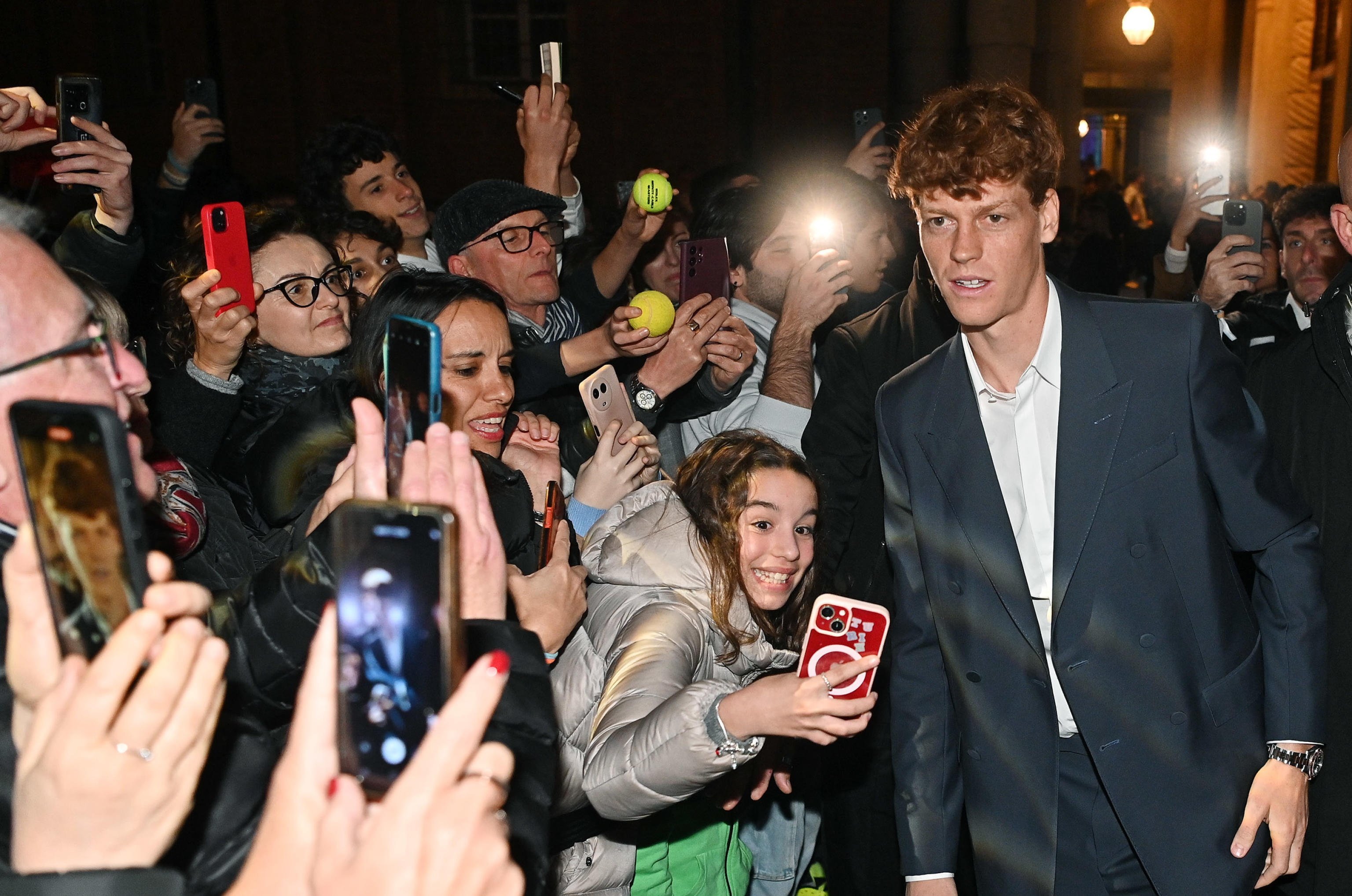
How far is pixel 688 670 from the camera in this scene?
7.89 ft

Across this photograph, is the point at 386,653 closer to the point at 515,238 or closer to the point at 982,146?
the point at 982,146

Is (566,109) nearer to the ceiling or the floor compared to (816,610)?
nearer to the ceiling

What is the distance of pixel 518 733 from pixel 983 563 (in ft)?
3.96

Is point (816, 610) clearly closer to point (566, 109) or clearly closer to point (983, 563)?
point (983, 563)

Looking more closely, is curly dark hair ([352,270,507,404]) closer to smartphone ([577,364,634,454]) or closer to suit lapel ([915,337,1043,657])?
smartphone ([577,364,634,454])

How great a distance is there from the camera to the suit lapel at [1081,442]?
7.32 feet

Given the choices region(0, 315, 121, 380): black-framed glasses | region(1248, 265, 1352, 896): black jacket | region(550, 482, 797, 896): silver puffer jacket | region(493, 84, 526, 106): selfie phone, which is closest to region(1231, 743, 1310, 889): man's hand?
region(1248, 265, 1352, 896): black jacket

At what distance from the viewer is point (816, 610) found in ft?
7.59

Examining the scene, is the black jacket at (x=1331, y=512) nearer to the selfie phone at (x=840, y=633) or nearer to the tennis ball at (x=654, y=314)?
the selfie phone at (x=840, y=633)

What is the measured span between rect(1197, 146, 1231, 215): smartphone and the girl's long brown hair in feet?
9.29

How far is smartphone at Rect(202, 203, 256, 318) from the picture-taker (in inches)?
122

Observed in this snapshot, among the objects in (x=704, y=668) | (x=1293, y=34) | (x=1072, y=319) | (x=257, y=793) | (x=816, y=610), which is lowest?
(x=704, y=668)

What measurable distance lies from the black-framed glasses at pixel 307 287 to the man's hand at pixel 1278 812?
2816mm

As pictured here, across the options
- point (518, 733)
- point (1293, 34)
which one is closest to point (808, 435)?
point (518, 733)
